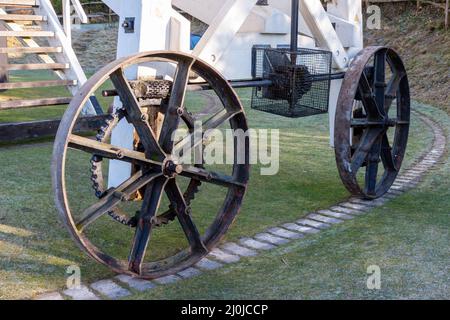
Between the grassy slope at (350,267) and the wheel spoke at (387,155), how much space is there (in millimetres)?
717

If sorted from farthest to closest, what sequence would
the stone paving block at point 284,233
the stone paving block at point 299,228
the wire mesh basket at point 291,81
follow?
the wire mesh basket at point 291,81 < the stone paving block at point 299,228 < the stone paving block at point 284,233

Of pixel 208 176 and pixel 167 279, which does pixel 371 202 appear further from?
pixel 167 279

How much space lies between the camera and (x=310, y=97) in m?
5.26

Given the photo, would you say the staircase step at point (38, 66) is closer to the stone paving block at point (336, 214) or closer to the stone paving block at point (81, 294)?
the stone paving block at point (336, 214)

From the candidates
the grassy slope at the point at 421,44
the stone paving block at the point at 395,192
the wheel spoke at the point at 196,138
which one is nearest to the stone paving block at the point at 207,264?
the wheel spoke at the point at 196,138

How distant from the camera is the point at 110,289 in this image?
3449 millimetres

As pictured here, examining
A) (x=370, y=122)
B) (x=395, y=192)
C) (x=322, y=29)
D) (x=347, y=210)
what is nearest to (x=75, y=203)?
(x=347, y=210)

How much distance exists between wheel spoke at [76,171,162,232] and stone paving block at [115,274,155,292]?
0.40 meters

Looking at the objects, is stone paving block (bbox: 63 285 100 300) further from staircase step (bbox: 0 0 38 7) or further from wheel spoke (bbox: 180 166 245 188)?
staircase step (bbox: 0 0 38 7)

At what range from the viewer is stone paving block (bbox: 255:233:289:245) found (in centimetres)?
430

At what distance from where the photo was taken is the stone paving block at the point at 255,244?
4191mm

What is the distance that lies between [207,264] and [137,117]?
3.39 feet

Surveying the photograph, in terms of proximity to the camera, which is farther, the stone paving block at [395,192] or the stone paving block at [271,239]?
the stone paving block at [395,192]

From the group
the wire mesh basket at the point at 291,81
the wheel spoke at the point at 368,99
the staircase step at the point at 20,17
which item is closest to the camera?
the wire mesh basket at the point at 291,81
